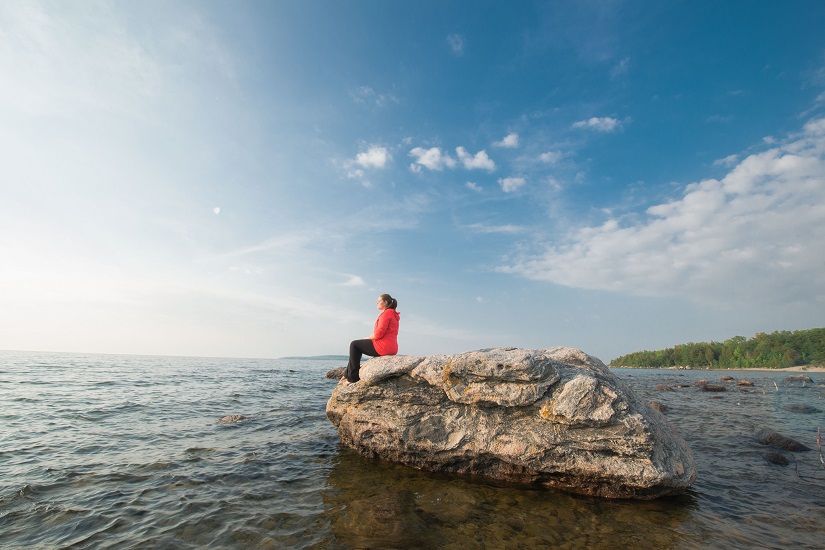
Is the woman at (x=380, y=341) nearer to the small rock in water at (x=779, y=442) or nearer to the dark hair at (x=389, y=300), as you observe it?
the dark hair at (x=389, y=300)

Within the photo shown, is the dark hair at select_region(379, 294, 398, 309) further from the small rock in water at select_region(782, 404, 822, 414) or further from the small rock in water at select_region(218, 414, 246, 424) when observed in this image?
the small rock in water at select_region(782, 404, 822, 414)

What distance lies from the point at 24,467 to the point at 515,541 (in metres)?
13.2

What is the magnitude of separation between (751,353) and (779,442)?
206m

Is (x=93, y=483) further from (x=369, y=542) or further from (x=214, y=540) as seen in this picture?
(x=369, y=542)

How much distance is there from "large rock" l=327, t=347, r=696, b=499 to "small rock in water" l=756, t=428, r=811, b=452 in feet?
26.3

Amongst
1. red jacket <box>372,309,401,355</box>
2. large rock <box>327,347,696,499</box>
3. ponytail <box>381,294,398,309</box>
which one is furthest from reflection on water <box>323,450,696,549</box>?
ponytail <box>381,294,398,309</box>

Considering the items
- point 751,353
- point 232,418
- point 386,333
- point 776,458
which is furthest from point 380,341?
point 751,353

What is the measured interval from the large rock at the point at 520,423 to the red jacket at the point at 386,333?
763 mm

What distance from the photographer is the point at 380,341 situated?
41.5 ft

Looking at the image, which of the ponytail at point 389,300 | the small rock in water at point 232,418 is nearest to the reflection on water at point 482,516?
the ponytail at point 389,300

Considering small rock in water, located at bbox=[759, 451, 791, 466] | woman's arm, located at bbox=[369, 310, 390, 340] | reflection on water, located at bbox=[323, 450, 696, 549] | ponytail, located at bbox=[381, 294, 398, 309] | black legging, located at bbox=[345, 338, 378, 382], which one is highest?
ponytail, located at bbox=[381, 294, 398, 309]

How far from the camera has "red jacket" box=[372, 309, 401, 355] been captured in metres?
12.5

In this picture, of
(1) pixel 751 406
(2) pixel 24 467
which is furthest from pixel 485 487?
(1) pixel 751 406

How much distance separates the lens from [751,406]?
2425 cm
